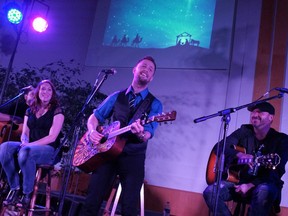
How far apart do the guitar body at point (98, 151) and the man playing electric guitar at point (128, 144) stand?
4 cm

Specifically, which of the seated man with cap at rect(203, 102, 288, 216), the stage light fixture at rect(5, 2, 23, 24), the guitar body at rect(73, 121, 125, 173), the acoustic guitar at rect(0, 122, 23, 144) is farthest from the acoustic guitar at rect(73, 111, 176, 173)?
the stage light fixture at rect(5, 2, 23, 24)

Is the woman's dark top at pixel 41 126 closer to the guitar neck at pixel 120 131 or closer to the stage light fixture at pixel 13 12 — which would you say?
the guitar neck at pixel 120 131

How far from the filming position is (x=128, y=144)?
3.02m

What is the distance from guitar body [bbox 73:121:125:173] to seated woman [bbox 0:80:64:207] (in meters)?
0.54

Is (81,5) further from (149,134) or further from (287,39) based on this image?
(149,134)

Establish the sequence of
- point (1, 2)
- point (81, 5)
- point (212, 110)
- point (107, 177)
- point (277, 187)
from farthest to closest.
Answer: point (81, 5), point (1, 2), point (212, 110), point (277, 187), point (107, 177)

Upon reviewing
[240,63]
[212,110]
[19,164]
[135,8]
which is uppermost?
[135,8]

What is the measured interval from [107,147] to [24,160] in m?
1.17

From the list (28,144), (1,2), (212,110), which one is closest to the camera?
(28,144)

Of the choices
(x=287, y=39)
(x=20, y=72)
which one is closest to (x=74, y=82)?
(x=20, y=72)

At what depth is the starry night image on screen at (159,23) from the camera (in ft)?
22.0

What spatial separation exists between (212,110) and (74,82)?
10.1 feet

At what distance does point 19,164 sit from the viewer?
12.2 ft

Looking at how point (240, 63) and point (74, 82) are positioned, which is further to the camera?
→ point (74, 82)
